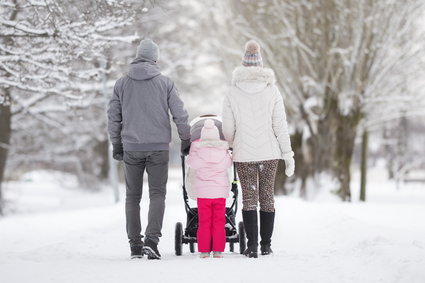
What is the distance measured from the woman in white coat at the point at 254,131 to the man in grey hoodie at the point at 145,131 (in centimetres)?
49

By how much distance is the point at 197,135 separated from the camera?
6438 millimetres

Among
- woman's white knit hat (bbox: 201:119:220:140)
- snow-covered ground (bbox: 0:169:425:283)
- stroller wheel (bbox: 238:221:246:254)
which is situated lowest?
snow-covered ground (bbox: 0:169:425:283)

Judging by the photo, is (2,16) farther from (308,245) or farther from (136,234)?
(308,245)

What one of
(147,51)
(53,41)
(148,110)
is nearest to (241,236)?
(148,110)

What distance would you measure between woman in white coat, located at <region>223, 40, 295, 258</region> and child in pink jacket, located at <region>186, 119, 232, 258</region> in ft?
0.48

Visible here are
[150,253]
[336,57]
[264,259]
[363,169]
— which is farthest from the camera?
[363,169]

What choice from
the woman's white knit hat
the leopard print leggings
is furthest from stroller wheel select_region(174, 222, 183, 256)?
the woman's white knit hat

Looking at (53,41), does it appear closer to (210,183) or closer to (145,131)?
(145,131)

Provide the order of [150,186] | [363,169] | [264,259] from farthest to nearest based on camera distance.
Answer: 1. [363,169]
2. [150,186]
3. [264,259]

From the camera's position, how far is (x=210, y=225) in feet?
20.0

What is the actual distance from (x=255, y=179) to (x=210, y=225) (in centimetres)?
62

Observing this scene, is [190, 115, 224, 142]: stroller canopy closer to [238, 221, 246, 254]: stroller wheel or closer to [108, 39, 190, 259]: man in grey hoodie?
[108, 39, 190, 259]: man in grey hoodie

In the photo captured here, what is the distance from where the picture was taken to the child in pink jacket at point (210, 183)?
600cm

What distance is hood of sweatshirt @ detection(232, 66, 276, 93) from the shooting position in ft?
19.7
